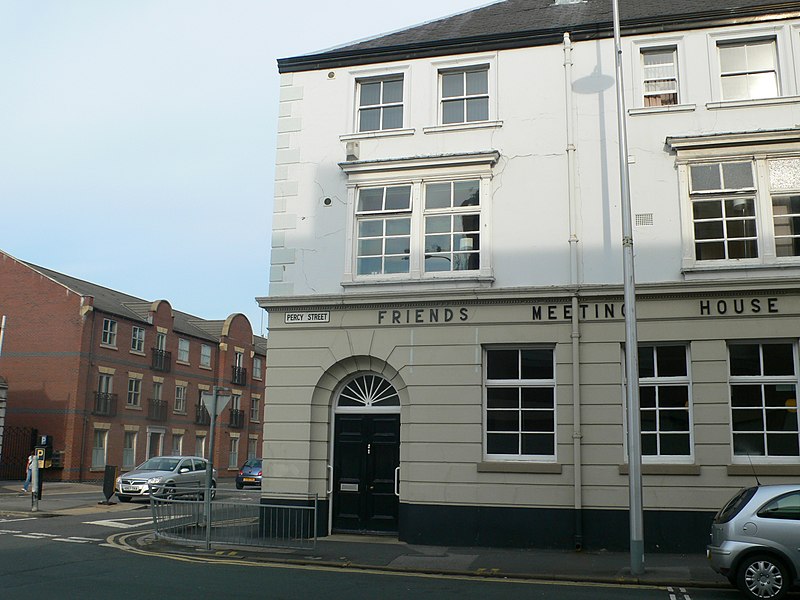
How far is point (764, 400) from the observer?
1487 centimetres

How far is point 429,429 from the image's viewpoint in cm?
1603

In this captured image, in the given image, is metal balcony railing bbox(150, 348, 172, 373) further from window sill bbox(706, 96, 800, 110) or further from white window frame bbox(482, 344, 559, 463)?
window sill bbox(706, 96, 800, 110)

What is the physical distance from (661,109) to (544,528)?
340 inches

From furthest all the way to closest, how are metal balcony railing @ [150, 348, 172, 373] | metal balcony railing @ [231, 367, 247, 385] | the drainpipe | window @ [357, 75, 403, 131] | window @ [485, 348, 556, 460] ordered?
metal balcony railing @ [231, 367, 247, 385]
metal balcony railing @ [150, 348, 172, 373]
window @ [357, 75, 403, 131]
window @ [485, 348, 556, 460]
the drainpipe

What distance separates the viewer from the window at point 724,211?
15398 millimetres

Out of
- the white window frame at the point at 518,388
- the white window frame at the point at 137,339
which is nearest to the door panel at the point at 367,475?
the white window frame at the point at 518,388

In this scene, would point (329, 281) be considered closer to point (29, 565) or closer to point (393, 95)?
point (393, 95)

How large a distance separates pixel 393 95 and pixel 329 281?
4.50 m

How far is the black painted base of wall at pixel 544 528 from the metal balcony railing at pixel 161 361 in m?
35.0

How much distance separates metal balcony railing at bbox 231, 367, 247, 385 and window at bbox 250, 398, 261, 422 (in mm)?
2278

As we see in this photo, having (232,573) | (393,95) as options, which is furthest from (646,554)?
(393,95)

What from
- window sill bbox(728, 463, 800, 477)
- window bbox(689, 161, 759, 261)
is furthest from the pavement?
window bbox(689, 161, 759, 261)

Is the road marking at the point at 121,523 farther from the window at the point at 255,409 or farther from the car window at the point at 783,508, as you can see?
the window at the point at 255,409

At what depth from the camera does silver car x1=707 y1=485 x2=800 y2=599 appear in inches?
395
